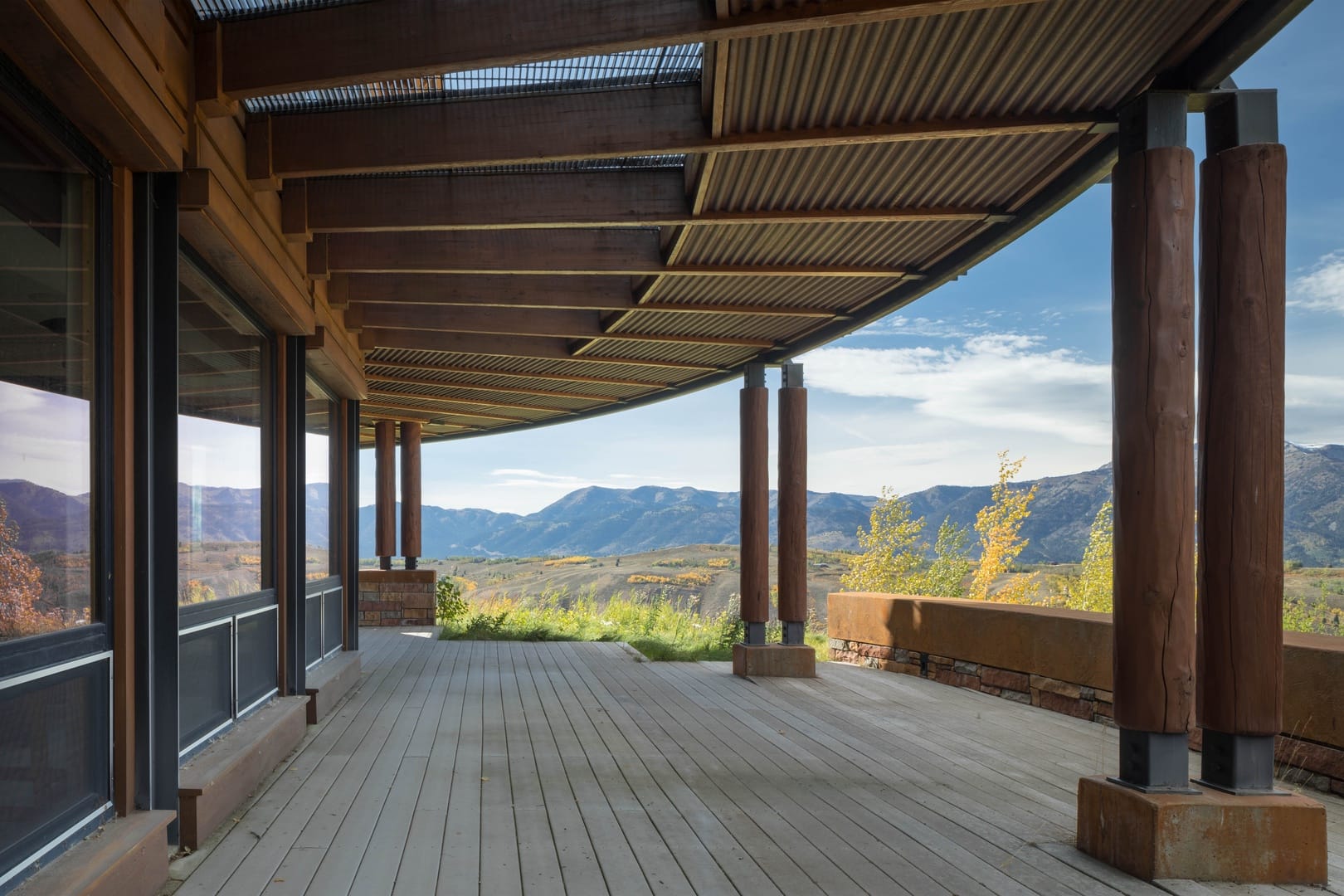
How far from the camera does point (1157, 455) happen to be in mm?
3818

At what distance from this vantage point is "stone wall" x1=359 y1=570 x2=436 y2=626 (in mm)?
14125

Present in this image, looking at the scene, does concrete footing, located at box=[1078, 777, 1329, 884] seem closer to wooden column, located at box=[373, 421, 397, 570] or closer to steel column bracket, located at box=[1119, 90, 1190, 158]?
steel column bracket, located at box=[1119, 90, 1190, 158]

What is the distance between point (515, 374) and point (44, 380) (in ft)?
22.9

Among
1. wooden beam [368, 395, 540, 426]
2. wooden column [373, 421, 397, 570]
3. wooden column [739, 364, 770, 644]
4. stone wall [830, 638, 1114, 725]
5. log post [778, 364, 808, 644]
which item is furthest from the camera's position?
wooden column [373, 421, 397, 570]

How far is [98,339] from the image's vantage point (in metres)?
3.30

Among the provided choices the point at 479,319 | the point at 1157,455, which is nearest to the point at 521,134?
the point at 1157,455

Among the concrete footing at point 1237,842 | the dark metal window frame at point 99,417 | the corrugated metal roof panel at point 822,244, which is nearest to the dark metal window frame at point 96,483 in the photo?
the dark metal window frame at point 99,417

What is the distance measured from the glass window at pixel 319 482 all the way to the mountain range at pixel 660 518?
49mm

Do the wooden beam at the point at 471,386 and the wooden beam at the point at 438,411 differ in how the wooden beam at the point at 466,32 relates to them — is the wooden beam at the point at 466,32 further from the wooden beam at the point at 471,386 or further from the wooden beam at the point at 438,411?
the wooden beam at the point at 438,411

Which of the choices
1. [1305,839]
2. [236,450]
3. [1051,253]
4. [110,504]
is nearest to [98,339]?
[110,504]

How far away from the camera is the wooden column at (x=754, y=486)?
938cm

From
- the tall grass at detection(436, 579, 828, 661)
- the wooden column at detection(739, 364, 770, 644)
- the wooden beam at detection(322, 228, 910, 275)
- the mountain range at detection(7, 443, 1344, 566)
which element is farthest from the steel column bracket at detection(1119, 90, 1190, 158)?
the tall grass at detection(436, 579, 828, 661)

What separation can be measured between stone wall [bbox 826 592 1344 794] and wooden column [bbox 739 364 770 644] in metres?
1.36

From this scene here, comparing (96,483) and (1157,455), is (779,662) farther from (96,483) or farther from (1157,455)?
(96,483)
